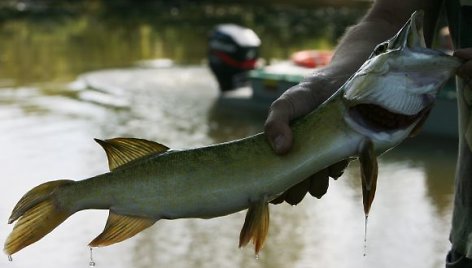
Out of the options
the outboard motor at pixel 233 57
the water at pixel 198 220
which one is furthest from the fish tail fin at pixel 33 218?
the outboard motor at pixel 233 57

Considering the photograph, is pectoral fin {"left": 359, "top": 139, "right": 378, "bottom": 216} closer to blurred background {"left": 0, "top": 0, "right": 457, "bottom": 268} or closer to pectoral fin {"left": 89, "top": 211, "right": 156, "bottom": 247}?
pectoral fin {"left": 89, "top": 211, "right": 156, "bottom": 247}

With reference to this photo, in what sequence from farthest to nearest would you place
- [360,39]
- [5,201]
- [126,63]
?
[126,63] < [5,201] < [360,39]

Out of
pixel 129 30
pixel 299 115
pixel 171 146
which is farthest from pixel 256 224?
pixel 129 30

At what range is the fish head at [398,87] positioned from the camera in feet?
6.68

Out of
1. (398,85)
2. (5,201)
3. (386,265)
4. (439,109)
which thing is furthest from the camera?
(439,109)

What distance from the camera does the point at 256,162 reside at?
87.2 inches

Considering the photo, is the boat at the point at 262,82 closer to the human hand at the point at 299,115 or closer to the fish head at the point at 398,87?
the human hand at the point at 299,115

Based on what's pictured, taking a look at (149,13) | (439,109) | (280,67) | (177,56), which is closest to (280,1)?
(149,13)

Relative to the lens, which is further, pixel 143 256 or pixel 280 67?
pixel 280 67

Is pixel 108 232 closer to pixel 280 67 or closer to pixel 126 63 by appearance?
pixel 280 67

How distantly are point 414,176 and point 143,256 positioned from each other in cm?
282

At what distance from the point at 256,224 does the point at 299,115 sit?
0.32 metres

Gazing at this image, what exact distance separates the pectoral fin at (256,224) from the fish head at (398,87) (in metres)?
0.31

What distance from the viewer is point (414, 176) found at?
7203mm
